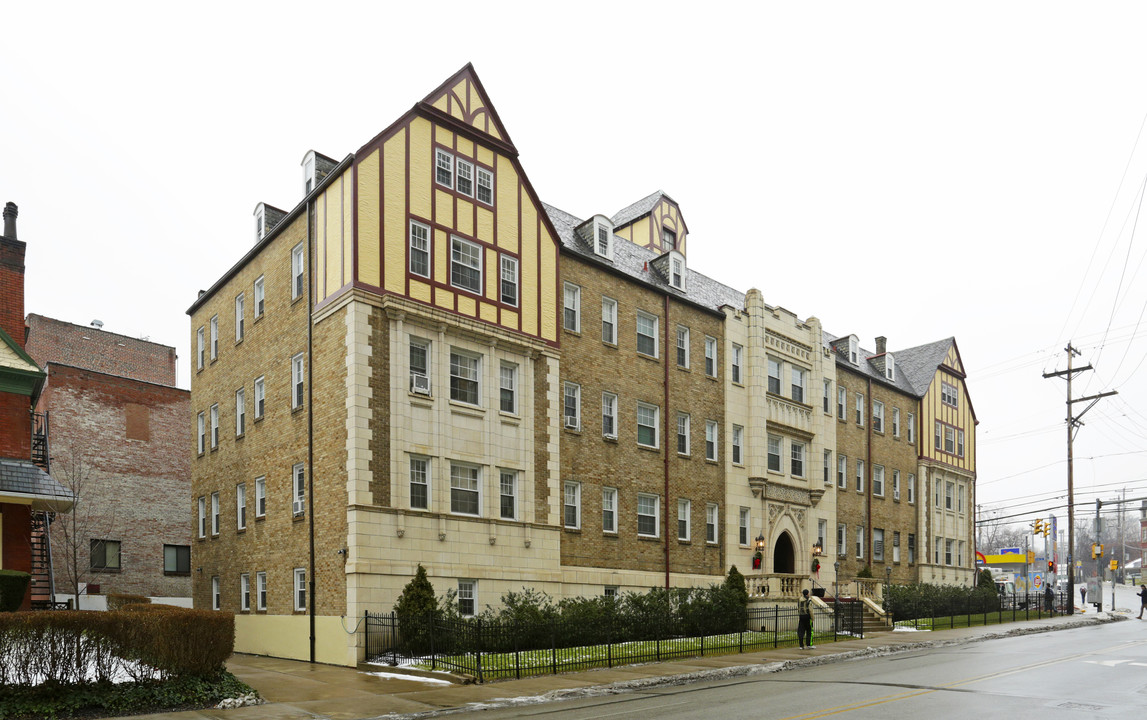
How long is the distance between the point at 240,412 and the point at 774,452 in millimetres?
23286

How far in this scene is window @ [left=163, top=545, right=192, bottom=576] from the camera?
4288 centimetres

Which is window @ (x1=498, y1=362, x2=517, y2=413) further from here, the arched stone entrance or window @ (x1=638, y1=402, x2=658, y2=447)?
the arched stone entrance

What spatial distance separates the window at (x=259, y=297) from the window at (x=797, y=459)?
80.4ft

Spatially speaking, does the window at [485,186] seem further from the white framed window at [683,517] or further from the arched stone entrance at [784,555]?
the arched stone entrance at [784,555]

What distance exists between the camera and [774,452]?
41.8 metres

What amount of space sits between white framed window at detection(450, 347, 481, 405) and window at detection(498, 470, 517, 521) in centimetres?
265

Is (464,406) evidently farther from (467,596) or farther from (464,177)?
(464,177)

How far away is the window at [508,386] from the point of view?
29859mm

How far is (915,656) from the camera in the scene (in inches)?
1077

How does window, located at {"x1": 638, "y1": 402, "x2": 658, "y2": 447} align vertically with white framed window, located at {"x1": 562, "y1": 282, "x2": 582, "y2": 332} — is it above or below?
below

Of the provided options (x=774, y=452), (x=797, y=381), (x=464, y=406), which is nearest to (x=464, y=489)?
(x=464, y=406)

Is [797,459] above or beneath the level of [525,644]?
above

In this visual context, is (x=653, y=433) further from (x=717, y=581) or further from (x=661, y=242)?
(x=661, y=242)

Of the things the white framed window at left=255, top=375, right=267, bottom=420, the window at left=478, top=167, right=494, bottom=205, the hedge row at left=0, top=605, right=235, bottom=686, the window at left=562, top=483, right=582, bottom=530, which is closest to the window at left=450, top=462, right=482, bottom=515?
the window at left=562, top=483, right=582, bottom=530
